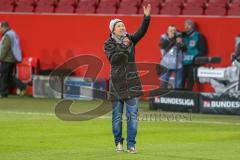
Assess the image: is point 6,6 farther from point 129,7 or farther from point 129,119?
point 129,119

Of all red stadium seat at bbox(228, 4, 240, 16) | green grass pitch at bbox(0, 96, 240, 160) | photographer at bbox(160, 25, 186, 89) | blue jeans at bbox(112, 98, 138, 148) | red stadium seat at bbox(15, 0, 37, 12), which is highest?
red stadium seat at bbox(15, 0, 37, 12)

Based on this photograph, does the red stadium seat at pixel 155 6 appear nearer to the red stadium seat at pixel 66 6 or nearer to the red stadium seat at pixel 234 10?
the red stadium seat at pixel 234 10

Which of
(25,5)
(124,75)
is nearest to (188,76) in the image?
(25,5)

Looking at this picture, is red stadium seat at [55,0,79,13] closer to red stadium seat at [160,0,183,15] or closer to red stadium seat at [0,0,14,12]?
red stadium seat at [0,0,14,12]

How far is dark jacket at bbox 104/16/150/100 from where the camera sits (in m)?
14.1

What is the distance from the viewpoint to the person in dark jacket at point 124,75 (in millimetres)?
14023

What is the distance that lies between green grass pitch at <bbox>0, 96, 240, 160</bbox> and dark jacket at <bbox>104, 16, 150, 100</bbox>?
40.8 inches

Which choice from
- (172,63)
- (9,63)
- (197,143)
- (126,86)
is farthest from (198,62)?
(126,86)

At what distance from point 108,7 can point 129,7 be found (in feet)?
2.84

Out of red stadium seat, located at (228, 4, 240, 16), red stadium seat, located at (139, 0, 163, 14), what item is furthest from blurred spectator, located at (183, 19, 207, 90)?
red stadium seat, located at (139, 0, 163, 14)

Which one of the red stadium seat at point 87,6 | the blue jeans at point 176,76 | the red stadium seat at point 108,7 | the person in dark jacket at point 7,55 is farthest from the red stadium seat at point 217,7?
the person in dark jacket at point 7,55

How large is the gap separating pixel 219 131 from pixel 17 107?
25.5ft

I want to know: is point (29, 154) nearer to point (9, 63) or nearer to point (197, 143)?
point (197, 143)

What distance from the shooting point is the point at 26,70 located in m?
28.8
